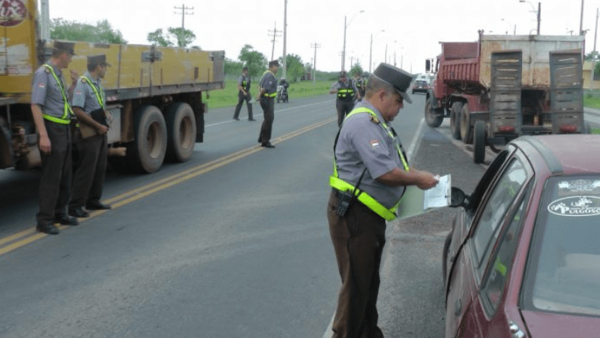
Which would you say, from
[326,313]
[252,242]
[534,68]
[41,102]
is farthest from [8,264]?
[534,68]

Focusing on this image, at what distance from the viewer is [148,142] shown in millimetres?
12484

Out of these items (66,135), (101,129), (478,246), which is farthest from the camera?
(101,129)

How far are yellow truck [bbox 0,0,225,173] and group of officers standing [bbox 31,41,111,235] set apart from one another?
1.55ft

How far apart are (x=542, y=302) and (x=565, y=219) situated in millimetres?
444

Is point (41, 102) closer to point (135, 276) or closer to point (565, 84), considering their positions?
point (135, 276)

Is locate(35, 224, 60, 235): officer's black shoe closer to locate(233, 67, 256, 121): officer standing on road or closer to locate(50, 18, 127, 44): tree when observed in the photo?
locate(233, 67, 256, 121): officer standing on road

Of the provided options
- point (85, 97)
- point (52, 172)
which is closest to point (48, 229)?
point (52, 172)

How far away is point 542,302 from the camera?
8.77 ft

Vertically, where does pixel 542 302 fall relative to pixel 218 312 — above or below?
above

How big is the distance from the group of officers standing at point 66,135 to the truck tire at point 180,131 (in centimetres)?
392

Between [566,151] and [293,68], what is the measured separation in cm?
10982

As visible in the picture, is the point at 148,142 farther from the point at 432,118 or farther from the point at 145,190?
the point at 432,118

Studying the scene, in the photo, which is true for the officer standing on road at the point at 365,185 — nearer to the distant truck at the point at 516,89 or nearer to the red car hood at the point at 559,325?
the red car hood at the point at 559,325

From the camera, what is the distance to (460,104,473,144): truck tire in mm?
18172
